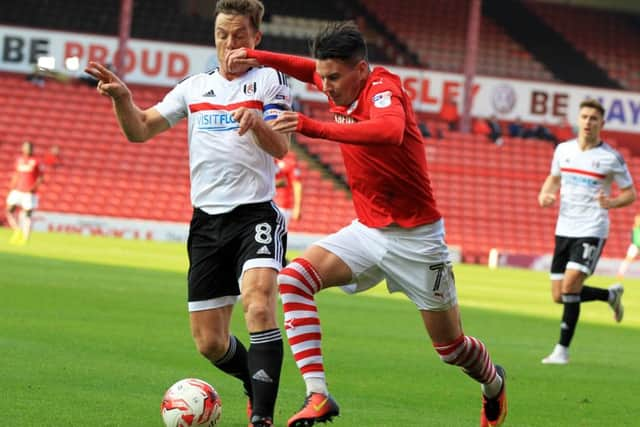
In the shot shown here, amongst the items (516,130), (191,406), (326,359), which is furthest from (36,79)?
(191,406)

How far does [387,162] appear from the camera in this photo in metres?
6.88

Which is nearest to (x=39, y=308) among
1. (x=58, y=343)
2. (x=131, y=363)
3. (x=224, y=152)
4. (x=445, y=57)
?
(x=58, y=343)

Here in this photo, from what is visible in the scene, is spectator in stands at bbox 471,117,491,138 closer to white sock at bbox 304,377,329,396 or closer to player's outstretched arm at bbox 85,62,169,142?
player's outstretched arm at bbox 85,62,169,142

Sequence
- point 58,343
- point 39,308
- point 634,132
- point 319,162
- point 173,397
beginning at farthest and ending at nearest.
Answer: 1. point 634,132
2. point 319,162
3. point 39,308
4. point 58,343
5. point 173,397

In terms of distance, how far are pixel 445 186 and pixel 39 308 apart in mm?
24887

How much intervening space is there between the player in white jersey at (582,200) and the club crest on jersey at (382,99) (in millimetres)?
5685

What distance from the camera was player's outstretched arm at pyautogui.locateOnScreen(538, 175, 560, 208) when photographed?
1212 centimetres

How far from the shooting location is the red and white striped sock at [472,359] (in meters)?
7.26

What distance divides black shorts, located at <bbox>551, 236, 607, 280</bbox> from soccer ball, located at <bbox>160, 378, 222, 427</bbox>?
5.92m

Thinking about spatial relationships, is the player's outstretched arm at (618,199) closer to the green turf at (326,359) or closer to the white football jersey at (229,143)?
the green turf at (326,359)

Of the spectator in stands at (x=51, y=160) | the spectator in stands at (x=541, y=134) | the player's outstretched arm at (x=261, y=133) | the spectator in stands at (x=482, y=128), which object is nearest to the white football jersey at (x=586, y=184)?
the player's outstretched arm at (x=261, y=133)

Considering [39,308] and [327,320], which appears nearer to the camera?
[39,308]

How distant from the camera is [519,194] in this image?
3797 cm

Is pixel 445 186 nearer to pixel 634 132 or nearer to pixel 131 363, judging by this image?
pixel 634 132
